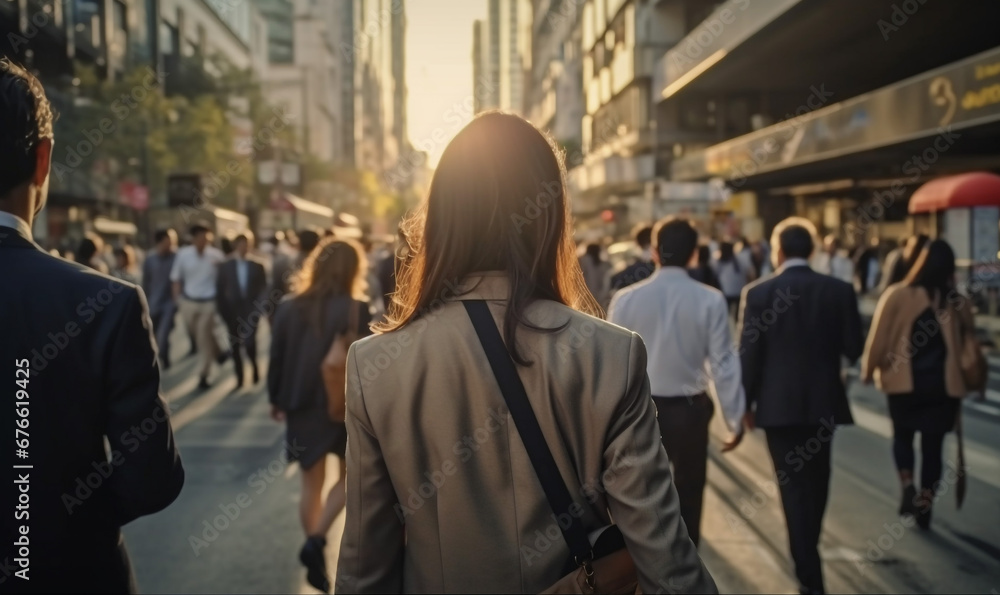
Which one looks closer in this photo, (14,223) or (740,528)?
(14,223)

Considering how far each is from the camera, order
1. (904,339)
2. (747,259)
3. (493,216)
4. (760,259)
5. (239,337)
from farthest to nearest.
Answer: (760,259) → (747,259) → (239,337) → (904,339) → (493,216)

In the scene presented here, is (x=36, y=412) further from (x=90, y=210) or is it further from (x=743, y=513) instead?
(x=90, y=210)

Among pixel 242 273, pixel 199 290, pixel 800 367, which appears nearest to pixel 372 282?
pixel 242 273

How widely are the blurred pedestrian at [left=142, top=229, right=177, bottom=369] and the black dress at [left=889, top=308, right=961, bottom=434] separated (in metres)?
10.3

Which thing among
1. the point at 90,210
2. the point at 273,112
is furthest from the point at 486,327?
the point at 273,112

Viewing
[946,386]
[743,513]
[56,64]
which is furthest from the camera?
[56,64]

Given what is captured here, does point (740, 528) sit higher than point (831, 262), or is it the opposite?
point (831, 262)

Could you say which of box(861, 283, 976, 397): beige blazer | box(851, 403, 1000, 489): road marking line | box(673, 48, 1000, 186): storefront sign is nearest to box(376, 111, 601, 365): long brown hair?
box(861, 283, 976, 397): beige blazer

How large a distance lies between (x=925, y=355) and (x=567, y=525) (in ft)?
16.9

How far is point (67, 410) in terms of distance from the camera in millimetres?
2199

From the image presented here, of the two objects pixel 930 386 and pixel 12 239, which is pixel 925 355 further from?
pixel 12 239

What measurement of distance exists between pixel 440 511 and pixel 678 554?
1.60 feet

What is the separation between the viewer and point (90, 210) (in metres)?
43.4

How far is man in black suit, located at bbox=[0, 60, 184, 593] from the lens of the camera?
216 cm
